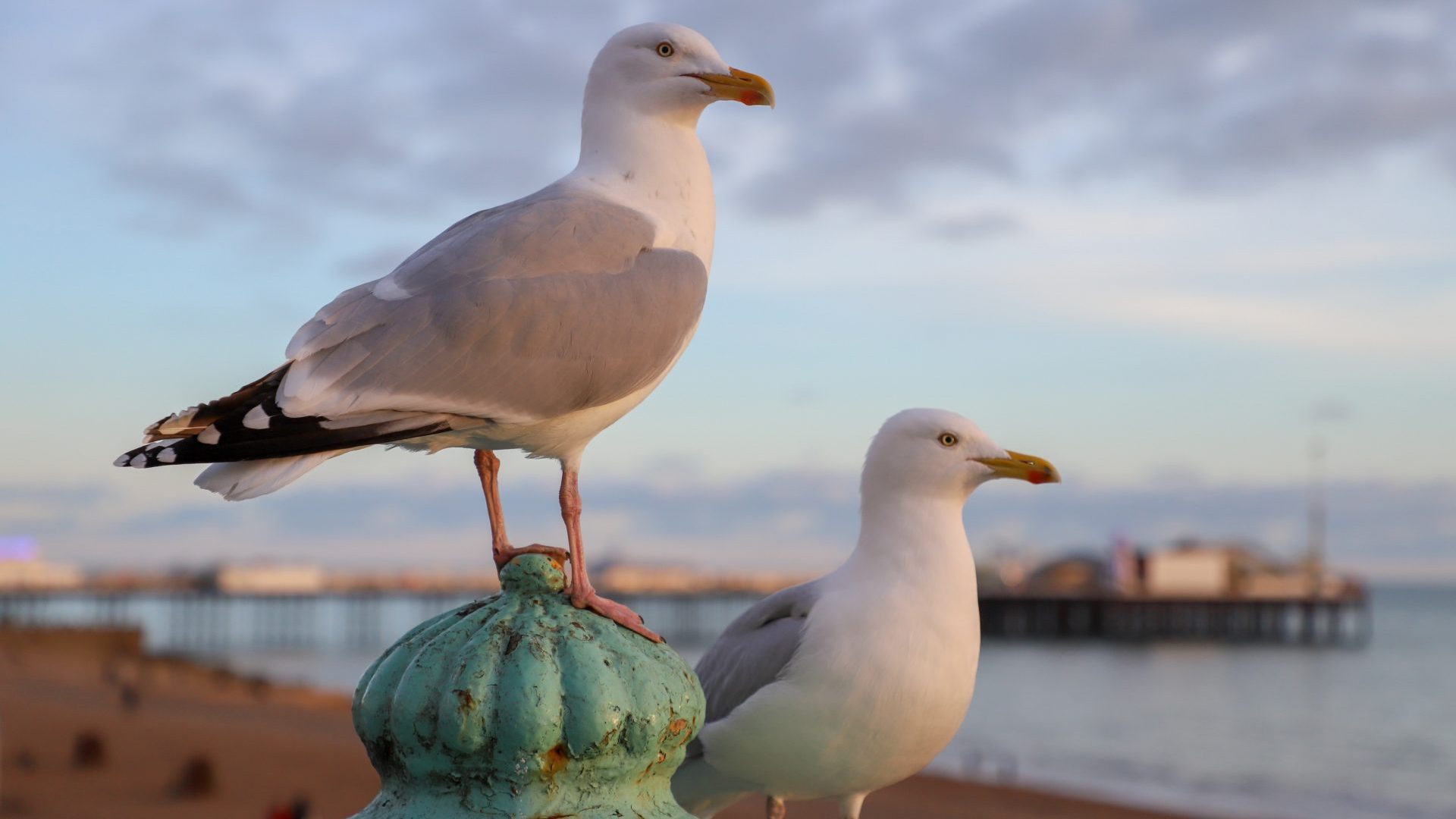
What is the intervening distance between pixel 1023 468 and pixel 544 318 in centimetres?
117

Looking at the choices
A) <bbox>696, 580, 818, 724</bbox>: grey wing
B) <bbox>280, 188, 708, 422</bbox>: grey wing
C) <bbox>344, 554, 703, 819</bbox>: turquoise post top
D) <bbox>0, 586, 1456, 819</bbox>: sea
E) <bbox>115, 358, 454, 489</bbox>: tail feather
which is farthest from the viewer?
<bbox>0, 586, 1456, 819</bbox>: sea

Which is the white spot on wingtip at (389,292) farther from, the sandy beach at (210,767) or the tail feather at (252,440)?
the sandy beach at (210,767)

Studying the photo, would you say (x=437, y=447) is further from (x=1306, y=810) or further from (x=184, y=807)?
(x=1306, y=810)

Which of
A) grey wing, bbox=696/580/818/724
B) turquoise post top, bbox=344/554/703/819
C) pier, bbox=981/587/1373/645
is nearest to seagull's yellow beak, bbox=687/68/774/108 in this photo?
grey wing, bbox=696/580/818/724

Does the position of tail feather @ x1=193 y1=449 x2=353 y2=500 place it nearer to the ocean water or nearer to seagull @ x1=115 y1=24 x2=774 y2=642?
seagull @ x1=115 y1=24 x2=774 y2=642

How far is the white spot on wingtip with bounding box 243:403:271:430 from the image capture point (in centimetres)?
222

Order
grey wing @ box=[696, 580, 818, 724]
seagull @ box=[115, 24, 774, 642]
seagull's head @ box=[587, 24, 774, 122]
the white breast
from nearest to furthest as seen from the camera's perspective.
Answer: seagull @ box=[115, 24, 774, 642]
the white breast
seagull's head @ box=[587, 24, 774, 122]
grey wing @ box=[696, 580, 818, 724]

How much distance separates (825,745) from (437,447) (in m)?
1.05

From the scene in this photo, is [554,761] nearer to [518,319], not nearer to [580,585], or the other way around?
[580,585]

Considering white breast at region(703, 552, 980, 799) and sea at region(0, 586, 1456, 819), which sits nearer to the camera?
white breast at region(703, 552, 980, 799)

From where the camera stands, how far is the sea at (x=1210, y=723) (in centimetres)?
2770

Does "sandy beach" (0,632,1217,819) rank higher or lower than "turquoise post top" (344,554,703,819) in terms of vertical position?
lower

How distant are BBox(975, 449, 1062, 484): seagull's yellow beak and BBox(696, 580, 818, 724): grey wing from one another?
0.53 m

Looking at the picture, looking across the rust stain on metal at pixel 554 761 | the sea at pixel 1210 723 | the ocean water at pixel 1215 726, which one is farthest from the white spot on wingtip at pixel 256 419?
the ocean water at pixel 1215 726
